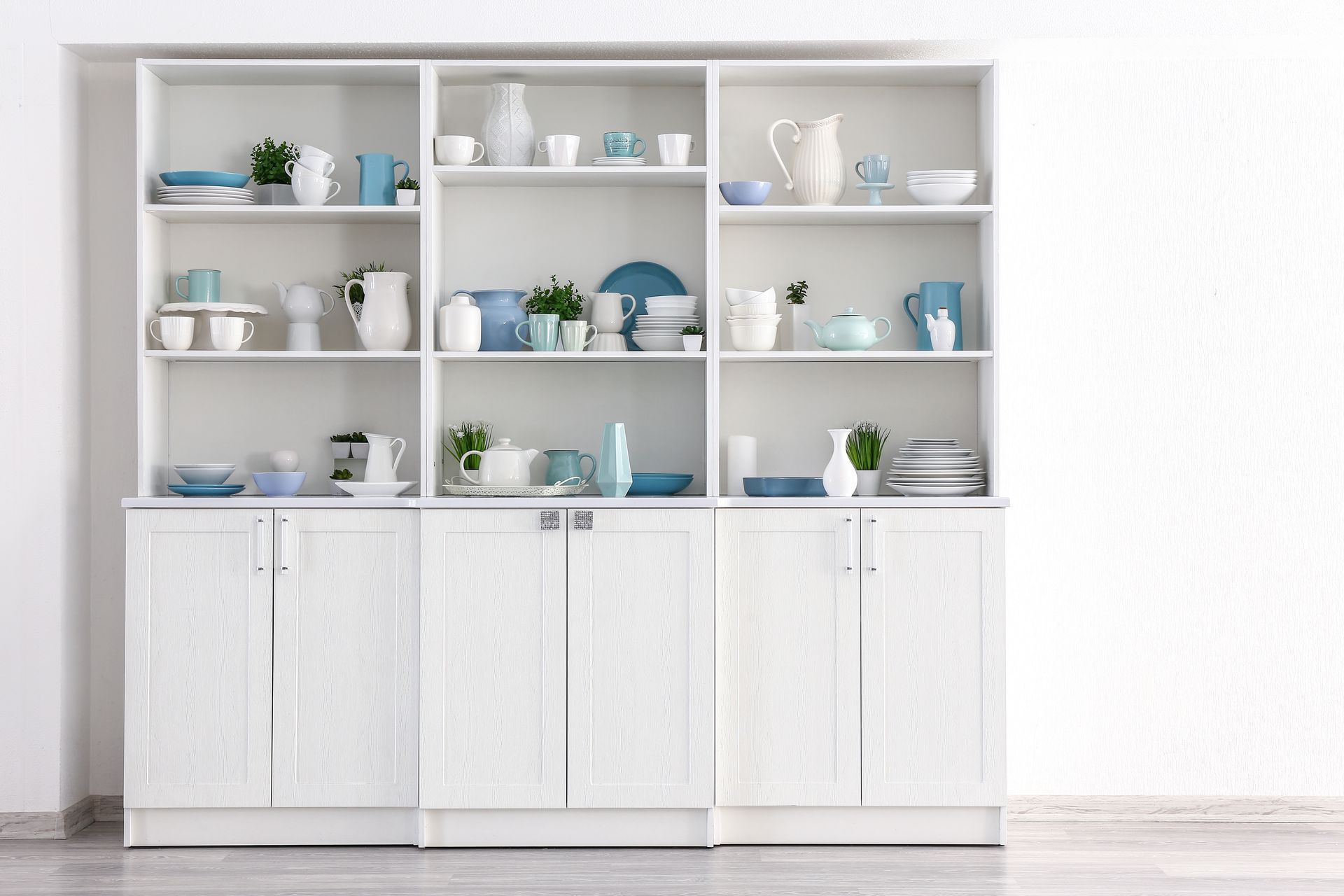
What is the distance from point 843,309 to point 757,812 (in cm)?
161

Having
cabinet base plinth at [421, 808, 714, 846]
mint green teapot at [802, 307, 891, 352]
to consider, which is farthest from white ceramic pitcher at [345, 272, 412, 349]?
cabinet base plinth at [421, 808, 714, 846]

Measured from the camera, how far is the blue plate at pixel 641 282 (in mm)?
3475

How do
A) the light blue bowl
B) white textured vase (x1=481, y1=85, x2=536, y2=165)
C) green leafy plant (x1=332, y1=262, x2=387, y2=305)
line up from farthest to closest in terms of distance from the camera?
green leafy plant (x1=332, y1=262, x2=387, y2=305), white textured vase (x1=481, y1=85, x2=536, y2=165), the light blue bowl

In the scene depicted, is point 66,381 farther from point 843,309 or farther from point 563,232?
point 843,309

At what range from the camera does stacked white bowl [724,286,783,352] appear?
10.7 feet

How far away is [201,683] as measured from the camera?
122 inches

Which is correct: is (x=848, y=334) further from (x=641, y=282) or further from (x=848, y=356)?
(x=641, y=282)

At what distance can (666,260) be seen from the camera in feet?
11.5

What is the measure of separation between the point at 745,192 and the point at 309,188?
1.32 m

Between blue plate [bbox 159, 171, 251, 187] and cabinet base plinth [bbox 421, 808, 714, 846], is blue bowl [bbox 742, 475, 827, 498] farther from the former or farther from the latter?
blue plate [bbox 159, 171, 251, 187]

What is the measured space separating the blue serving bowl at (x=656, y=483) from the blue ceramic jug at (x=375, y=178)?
115 cm

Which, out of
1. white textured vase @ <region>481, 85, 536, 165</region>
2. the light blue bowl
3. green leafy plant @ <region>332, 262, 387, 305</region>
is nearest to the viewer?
the light blue bowl

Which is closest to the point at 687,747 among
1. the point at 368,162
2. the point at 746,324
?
the point at 746,324

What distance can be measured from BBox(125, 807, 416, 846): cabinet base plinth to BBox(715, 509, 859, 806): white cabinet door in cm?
105
